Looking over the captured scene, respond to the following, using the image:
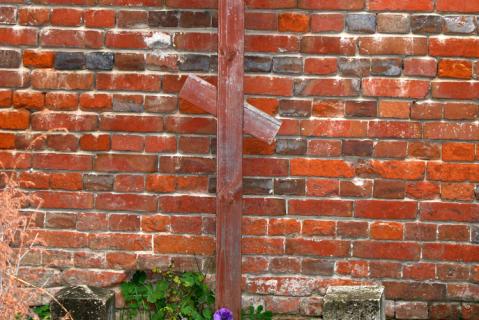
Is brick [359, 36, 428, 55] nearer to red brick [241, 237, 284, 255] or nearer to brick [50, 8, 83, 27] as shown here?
red brick [241, 237, 284, 255]

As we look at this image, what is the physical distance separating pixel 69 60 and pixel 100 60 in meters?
0.15

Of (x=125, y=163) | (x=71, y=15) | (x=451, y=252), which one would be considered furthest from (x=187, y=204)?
(x=451, y=252)

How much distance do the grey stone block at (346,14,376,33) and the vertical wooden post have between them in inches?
22.3

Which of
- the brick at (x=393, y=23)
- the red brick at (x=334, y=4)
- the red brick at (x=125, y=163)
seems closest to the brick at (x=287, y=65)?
the red brick at (x=334, y=4)

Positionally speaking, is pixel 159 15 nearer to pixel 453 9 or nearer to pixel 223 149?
pixel 223 149

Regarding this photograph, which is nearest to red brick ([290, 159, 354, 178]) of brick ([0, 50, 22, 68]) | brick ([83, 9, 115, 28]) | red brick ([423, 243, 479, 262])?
red brick ([423, 243, 479, 262])

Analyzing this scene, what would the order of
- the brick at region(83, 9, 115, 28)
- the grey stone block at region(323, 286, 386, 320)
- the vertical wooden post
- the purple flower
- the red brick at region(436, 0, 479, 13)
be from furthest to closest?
1. the brick at region(83, 9, 115, 28)
2. the red brick at region(436, 0, 479, 13)
3. the vertical wooden post
4. the purple flower
5. the grey stone block at region(323, 286, 386, 320)

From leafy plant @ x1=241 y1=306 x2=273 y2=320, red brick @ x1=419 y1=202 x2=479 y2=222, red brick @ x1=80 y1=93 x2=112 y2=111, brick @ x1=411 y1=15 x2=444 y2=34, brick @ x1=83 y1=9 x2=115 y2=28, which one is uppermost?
brick @ x1=83 y1=9 x2=115 y2=28

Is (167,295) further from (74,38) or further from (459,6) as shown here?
(459,6)

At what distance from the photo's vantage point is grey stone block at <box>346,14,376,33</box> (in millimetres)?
3975

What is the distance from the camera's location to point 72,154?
4.11m

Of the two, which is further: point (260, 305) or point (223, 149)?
point (260, 305)

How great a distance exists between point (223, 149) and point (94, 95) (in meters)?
0.74

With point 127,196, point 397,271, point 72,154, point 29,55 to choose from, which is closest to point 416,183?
point 397,271
